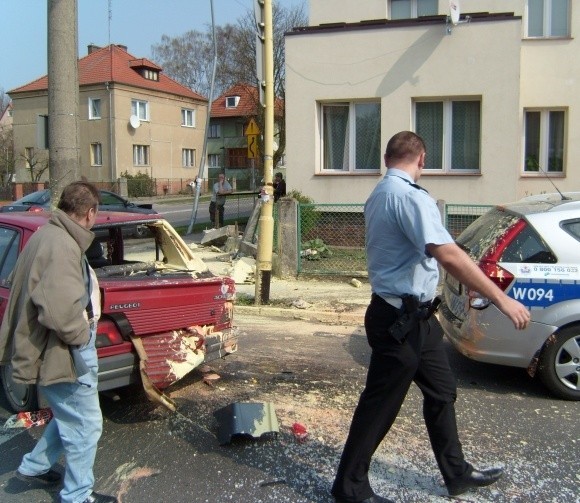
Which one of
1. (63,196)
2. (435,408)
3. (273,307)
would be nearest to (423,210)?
(435,408)

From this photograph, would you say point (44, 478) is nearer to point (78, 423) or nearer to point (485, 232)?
point (78, 423)

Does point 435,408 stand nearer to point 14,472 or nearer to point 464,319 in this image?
point 464,319

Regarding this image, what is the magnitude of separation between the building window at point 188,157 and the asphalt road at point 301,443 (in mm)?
47438

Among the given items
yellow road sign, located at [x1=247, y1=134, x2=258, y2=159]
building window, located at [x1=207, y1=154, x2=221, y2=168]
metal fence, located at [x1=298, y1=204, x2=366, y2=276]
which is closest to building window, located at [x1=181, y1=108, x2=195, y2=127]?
building window, located at [x1=207, y1=154, x2=221, y2=168]

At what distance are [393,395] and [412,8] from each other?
1286cm

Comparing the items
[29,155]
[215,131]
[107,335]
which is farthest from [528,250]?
[215,131]

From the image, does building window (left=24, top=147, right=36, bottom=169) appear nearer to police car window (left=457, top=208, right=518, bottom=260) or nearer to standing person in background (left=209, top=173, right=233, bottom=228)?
standing person in background (left=209, top=173, right=233, bottom=228)

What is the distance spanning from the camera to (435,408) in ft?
11.9

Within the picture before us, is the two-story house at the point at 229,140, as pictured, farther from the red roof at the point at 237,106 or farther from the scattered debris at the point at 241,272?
the scattered debris at the point at 241,272

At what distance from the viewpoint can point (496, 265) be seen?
530 centimetres

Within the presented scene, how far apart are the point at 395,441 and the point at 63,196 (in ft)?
8.95

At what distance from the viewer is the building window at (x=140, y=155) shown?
4700 cm

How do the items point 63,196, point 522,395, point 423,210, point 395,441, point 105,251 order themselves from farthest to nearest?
1. point 105,251
2. point 522,395
3. point 395,441
4. point 63,196
5. point 423,210

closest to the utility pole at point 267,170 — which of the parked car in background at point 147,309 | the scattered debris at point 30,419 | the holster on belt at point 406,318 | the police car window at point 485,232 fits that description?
the parked car in background at point 147,309
